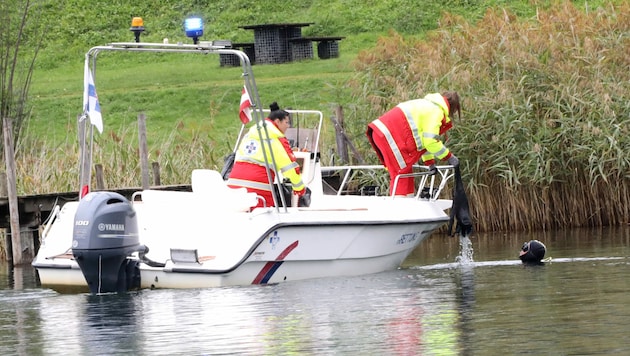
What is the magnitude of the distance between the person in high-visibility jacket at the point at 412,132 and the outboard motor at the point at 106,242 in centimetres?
340

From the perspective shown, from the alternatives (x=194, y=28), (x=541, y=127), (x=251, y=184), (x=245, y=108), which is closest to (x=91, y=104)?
(x=245, y=108)

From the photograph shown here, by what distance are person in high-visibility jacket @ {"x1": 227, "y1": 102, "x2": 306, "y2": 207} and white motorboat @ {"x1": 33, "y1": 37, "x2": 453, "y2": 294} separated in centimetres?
33

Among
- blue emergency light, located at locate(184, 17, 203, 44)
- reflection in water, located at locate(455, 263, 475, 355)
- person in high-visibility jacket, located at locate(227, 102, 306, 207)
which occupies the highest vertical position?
blue emergency light, located at locate(184, 17, 203, 44)

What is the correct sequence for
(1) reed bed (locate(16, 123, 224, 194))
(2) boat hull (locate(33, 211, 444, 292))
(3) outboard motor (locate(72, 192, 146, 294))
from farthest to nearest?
1. (1) reed bed (locate(16, 123, 224, 194))
2. (2) boat hull (locate(33, 211, 444, 292))
3. (3) outboard motor (locate(72, 192, 146, 294))

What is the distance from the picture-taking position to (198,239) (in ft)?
45.9

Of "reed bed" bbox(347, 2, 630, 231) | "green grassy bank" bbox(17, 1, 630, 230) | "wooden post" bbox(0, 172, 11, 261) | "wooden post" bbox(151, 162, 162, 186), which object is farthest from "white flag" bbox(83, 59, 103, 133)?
"reed bed" bbox(347, 2, 630, 231)

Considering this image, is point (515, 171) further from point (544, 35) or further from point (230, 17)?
point (230, 17)

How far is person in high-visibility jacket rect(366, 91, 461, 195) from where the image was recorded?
16.2 m

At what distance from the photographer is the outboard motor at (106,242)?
1354cm

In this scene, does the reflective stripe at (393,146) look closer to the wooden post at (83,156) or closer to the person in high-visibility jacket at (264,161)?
the person in high-visibility jacket at (264,161)

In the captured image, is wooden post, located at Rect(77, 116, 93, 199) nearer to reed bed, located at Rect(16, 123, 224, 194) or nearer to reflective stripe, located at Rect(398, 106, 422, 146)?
reflective stripe, located at Rect(398, 106, 422, 146)

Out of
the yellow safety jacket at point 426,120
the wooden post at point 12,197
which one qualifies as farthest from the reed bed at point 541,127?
the wooden post at point 12,197

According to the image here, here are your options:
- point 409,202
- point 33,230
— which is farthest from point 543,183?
point 33,230

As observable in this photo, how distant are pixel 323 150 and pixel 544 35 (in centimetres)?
348
